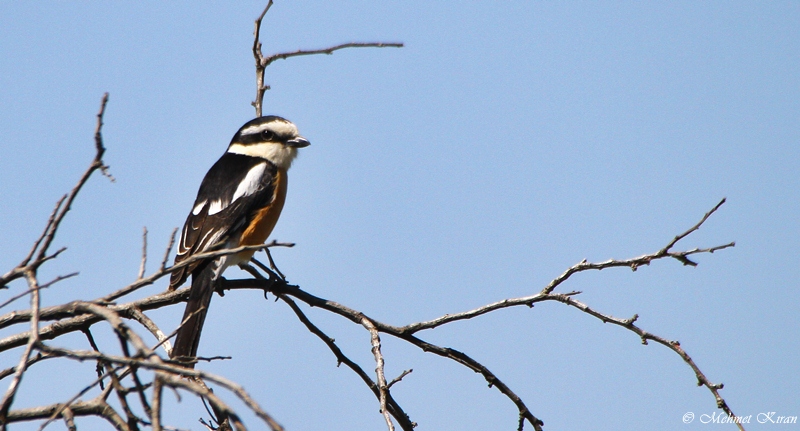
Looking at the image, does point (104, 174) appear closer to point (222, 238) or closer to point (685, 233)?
point (685, 233)

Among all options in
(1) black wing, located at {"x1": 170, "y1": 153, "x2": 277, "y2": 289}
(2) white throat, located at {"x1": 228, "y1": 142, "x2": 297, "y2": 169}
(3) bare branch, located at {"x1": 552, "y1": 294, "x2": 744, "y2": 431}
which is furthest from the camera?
(2) white throat, located at {"x1": 228, "y1": 142, "x2": 297, "y2": 169}

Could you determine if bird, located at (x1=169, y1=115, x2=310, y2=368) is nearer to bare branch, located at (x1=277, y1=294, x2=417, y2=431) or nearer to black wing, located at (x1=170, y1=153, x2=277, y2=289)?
black wing, located at (x1=170, y1=153, x2=277, y2=289)

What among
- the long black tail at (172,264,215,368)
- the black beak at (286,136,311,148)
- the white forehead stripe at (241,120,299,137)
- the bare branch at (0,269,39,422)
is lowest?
the bare branch at (0,269,39,422)

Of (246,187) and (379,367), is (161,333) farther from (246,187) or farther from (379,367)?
(246,187)

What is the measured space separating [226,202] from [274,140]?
102 centimetres

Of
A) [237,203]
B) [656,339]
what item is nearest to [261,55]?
[237,203]

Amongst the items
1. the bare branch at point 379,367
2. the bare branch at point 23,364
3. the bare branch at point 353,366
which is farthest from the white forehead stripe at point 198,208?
the bare branch at point 23,364

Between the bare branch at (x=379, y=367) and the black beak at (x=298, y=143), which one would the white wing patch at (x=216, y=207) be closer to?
the black beak at (x=298, y=143)

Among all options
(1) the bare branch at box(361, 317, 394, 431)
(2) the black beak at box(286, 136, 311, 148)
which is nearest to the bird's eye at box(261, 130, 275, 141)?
(2) the black beak at box(286, 136, 311, 148)

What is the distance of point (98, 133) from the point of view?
8.50 feet

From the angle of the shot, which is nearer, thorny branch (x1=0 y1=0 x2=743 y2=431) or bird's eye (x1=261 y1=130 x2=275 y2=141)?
thorny branch (x1=0 y1=0 x2=743 y2=431)

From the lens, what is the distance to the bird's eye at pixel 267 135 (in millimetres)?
7137

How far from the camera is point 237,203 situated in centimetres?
634

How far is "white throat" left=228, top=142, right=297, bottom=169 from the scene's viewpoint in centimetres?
711
